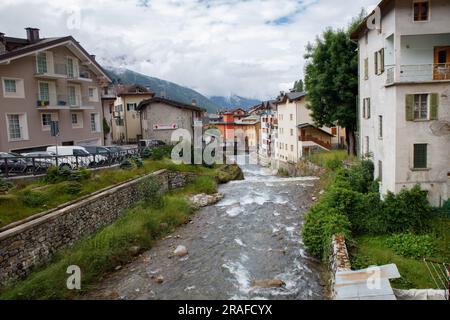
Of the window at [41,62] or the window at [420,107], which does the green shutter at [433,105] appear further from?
the window at [41,62]

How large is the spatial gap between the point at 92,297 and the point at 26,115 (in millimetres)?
19547

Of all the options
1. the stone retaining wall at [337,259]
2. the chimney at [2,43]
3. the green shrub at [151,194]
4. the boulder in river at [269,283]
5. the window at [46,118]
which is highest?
the chimney at [2,43]

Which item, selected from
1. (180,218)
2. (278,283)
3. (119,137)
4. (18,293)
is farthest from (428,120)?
(119,137)

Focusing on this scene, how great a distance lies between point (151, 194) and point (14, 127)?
40.3ft

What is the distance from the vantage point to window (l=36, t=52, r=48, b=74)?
27259 millimetres

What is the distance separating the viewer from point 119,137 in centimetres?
4669

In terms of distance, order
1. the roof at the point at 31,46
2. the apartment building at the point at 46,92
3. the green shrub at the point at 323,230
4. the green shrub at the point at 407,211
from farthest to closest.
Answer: the apartment building at the point at 46,92 < the roof at the point at 31,46 < the green shrub at the point at 407,211 < the green shrub at the point at 323,230

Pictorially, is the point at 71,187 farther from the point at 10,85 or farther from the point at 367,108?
the point at 367,108

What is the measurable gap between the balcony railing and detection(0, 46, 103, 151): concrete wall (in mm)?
24537

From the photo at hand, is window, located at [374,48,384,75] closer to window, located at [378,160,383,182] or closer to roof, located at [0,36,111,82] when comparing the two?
window, located at [378,160,383,182]

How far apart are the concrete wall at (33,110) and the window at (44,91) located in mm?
473

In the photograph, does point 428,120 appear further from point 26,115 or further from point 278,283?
point 26,115

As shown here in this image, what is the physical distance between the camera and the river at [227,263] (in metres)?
11.9

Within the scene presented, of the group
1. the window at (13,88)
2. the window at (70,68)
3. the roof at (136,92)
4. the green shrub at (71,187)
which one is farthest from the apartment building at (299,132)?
the green shrub at (71,187)
